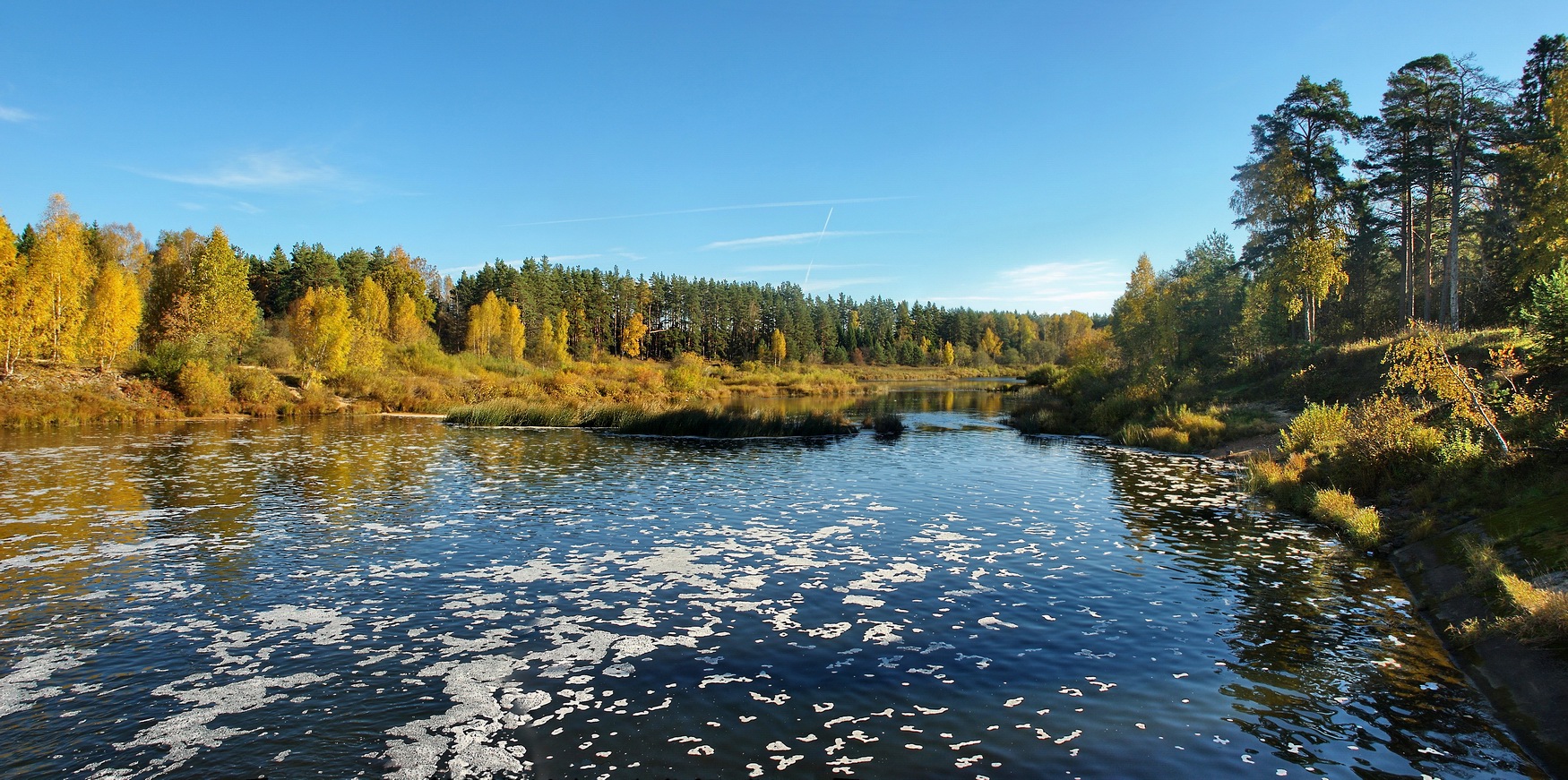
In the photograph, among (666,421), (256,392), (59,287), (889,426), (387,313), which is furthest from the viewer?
(387,313)

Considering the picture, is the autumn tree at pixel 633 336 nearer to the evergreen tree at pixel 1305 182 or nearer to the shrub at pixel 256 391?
the shrub at pixel 256 391

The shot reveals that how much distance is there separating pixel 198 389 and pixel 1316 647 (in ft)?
185

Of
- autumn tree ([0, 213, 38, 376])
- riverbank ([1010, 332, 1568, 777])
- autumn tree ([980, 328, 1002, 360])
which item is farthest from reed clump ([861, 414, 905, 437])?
autumn tree ([980, 328, 1002, 360])

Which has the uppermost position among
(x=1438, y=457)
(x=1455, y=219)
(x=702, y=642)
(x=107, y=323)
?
(x=1455, y=219)

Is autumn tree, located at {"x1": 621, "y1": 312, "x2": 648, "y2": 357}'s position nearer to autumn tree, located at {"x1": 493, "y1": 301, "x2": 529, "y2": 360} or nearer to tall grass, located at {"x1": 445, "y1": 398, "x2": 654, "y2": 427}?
autumn tree, located at {"x1": 493, "y1": 301, "x2": 529, "y2": 360}

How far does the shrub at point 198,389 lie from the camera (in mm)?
45750

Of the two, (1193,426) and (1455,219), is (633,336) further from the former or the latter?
(1455,219)

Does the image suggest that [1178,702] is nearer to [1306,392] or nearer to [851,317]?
[1306,392]

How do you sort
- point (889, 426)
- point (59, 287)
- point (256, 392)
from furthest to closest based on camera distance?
point (256, 392) → point (59, 287) → point (889, 426)

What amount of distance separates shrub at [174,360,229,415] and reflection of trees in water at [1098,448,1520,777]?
52469mm

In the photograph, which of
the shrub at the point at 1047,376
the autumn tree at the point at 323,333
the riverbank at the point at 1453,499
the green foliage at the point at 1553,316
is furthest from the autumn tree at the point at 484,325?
the green foliage at the point at 1553,316

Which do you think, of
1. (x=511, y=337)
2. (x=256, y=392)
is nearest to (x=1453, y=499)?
(x=256, y=392)

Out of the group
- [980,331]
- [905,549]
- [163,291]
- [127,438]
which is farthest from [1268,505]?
[980,331]

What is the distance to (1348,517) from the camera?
16.5 metres
